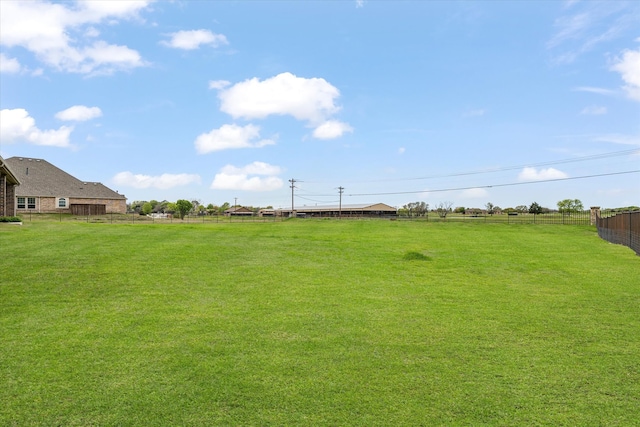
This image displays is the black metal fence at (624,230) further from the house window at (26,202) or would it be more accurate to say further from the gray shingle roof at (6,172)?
the house window at (26,202)

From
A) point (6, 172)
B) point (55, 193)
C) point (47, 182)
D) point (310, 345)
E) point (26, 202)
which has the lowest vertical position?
point (310, 345)

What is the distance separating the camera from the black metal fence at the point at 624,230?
15514 mm

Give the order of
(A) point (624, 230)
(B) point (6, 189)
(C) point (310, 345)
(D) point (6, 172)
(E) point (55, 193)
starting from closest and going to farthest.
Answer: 1. (C) point (310, 345)
2. (A) point (624, 230)
3. (D) point (6, 172)
4. (B) point (6, 189)
5. (E) point (55, 193)

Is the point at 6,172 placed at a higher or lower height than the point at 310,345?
higher

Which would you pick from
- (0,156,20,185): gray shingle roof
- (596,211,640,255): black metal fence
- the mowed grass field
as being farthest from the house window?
(596,211,640,255): black metal fence

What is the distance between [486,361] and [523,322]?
1.97 m

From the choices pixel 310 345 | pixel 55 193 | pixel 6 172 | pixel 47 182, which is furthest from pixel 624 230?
pixel 47 182

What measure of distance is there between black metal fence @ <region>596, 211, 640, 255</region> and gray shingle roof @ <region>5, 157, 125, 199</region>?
168 feet

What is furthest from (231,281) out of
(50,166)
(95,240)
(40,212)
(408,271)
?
(50,166)

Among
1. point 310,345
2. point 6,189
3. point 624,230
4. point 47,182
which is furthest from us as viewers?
point 47,182

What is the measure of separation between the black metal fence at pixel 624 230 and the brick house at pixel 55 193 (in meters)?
49.6

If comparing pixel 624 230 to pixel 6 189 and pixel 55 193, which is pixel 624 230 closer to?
pixel 6 189

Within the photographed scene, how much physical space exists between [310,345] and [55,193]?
1978 inches

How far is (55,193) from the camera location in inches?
1777
